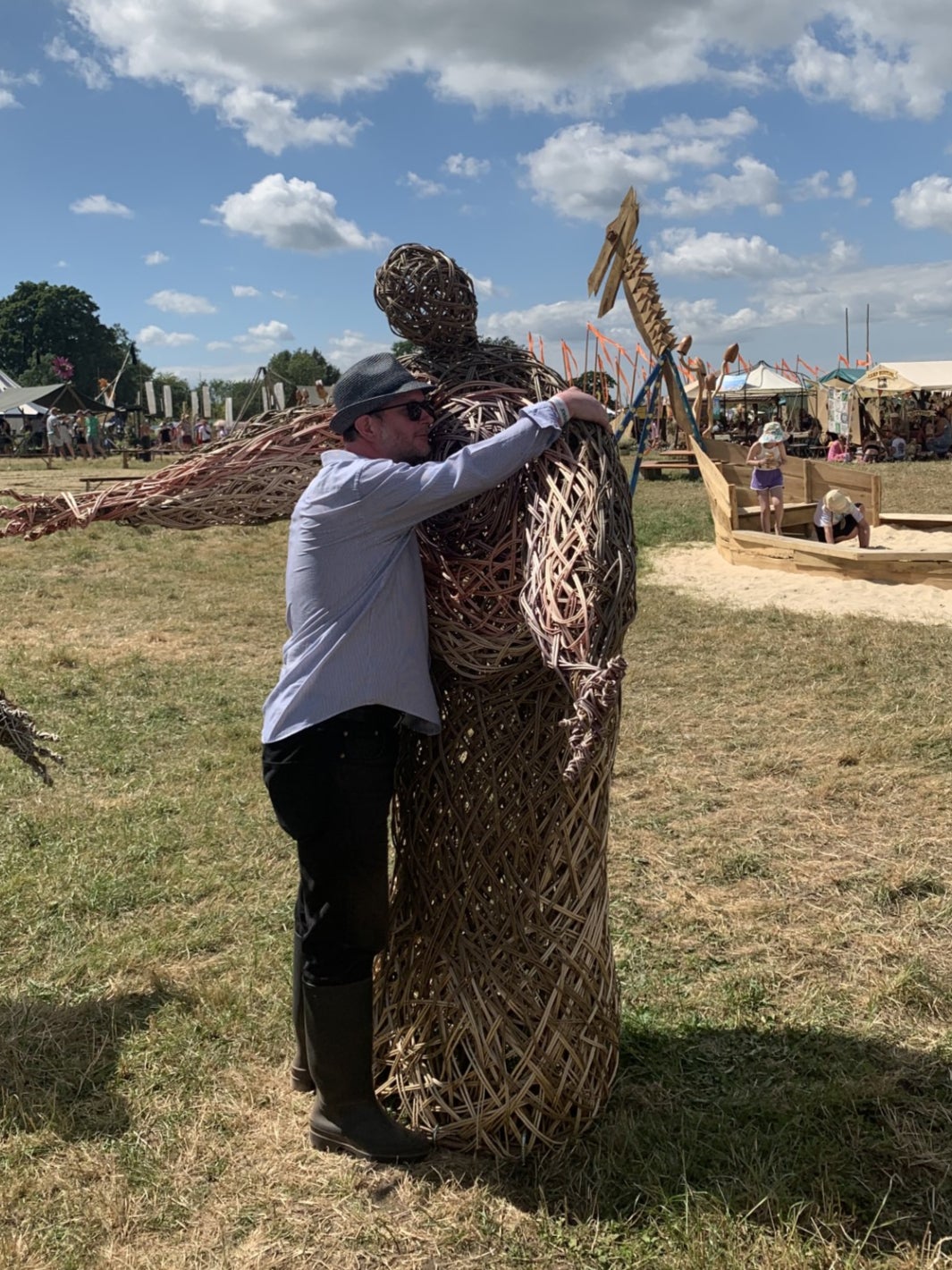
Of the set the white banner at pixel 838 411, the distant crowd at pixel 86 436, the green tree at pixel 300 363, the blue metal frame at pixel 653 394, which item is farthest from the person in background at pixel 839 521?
the green tree at pixel 300 363

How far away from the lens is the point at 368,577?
7.24ft

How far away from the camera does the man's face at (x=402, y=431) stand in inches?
90.9

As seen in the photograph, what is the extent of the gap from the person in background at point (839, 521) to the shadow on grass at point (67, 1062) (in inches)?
346

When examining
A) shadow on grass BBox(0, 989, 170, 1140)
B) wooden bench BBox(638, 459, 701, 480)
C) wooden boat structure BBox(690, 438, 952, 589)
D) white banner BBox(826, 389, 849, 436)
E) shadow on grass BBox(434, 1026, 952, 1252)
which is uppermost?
white banner BBox(826, 389, 849, 436)

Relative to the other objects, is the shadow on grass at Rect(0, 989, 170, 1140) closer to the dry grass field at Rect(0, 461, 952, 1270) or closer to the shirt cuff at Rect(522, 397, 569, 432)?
the dry grass field at Rect(0, 461, 952, 1270)

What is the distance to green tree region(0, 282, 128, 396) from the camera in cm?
7819

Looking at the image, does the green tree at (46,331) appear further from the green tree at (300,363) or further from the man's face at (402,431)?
the man's face at (402,431)

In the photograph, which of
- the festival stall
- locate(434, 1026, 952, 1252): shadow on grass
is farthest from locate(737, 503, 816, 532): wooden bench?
the festival stall

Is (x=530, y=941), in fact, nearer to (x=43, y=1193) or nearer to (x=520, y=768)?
(x=520, y=768)

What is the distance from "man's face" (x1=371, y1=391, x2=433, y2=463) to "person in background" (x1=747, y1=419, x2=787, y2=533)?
901cm

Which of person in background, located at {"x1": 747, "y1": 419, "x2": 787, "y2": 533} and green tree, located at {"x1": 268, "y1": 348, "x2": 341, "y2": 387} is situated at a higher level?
green tree, located at {"x1": 268, "y1": 348, "x2": 341, "y2": 387}

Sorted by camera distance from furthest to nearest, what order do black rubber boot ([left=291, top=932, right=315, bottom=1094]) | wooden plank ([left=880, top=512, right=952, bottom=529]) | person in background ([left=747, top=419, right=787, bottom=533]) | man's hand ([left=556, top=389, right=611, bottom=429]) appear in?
wooden plank ([left=880, top=512, right=952, bottom=529]) → person in background ([left=747, top=419, right=787, bottom=533]) → black rubber boot ([left=291, top=932, right=315, bottom=1094]) → man's hand ([left=556, top=389, right=611, bottom=429])

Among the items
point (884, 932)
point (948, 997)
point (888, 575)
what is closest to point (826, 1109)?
point (948, 997)

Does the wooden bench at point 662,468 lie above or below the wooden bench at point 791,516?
above
